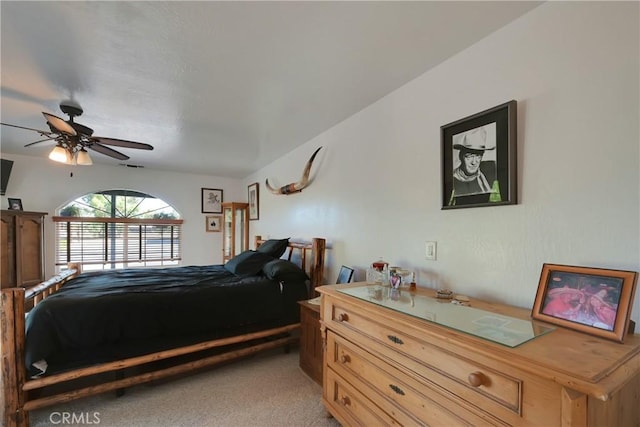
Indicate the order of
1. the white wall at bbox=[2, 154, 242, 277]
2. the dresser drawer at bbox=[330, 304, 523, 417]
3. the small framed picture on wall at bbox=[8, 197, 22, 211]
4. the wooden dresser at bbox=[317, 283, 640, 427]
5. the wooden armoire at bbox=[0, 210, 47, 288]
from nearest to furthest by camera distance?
the wooden dresser at bbox=[317, 283, 640, 427] < the dresser drawer at bbox=[330, 304, 523, 417] < the wooden armoire at bbox=[0, 210, 47, 288] < the small framed picture on wall at bbox=[8, 197, 22, 211] < the white wall at bbox=[2, 154, 242, 277]

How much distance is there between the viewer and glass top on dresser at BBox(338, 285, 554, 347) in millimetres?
998

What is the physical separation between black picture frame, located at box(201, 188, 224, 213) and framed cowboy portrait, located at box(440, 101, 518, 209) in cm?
480

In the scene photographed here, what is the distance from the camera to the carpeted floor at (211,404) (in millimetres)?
1824

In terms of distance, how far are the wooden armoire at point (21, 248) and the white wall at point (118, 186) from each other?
12.1 inches

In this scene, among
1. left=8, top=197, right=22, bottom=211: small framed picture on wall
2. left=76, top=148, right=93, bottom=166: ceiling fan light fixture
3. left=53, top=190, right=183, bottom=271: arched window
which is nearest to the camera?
left=76, top=148, right=93, bottom=166: ceiling fan light fixture

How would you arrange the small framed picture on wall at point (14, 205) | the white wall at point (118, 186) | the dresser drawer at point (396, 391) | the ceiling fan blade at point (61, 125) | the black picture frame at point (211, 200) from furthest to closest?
the black picture frame at point (211, 200) < the white wall at point (118, 186) < the small framed picture on wall at point (14, 205) < the ceiling fan blade at point (61, 125) < the dresser drawer at point (396, 391)

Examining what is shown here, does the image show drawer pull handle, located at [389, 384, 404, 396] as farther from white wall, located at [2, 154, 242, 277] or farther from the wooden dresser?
white wall, located at [2, 154, 242, 277]

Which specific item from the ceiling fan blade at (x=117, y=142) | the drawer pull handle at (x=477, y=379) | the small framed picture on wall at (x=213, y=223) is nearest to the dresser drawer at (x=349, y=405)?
the drawer pull handle at (x=477, y=379)

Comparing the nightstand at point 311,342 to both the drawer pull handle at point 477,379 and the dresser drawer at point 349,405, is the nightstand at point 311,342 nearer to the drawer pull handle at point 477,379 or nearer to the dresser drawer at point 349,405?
the dresser drawer at point 349,405

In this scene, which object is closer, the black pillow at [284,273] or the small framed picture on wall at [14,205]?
the black pillow at [284,273]

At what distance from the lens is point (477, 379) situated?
3.11ft

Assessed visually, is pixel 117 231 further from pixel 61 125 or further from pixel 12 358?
pixel 12 358

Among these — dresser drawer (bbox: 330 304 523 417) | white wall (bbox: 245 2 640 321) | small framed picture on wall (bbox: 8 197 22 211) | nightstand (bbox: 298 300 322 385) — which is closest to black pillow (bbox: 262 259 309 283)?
nightstand (bbox: 298 300 322 385)

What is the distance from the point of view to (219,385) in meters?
2.24
